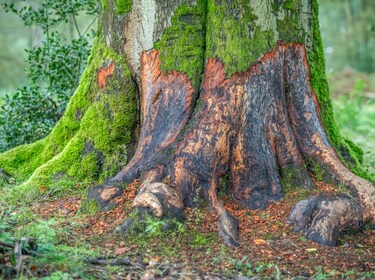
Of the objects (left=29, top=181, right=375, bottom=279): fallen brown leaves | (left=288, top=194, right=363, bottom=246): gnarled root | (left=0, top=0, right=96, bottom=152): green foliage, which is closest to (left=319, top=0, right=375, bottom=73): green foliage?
(left=0, top=0, right=96, bottom=152): green foliage

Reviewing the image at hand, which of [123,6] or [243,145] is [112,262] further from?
[123,6]

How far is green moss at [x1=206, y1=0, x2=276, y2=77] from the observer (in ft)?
16.2

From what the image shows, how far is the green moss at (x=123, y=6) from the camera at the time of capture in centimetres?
542

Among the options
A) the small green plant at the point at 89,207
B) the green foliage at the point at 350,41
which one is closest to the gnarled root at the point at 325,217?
the small green plant at the point at 89,207

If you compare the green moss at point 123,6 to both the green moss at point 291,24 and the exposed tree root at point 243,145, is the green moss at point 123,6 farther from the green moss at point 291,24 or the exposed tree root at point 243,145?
the green moss at point 291,24

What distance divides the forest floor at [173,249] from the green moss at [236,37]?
1269 millimetres

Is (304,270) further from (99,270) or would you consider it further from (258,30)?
(258,30)

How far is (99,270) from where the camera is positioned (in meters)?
3.61

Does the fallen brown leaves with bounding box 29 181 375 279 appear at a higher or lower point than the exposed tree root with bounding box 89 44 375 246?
lower

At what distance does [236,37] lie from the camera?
495 cm

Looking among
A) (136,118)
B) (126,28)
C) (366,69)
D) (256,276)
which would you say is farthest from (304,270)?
(366,69)

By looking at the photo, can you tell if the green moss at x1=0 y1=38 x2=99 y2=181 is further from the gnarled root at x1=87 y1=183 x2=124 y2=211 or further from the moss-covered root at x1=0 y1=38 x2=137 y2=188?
the gnarled root at x1=87 y1=183 x2=124 y2=211

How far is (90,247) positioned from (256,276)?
127 cm

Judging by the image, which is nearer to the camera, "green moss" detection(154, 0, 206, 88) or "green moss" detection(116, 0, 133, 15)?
"green moss" detection(154, 0, 206, 88)
